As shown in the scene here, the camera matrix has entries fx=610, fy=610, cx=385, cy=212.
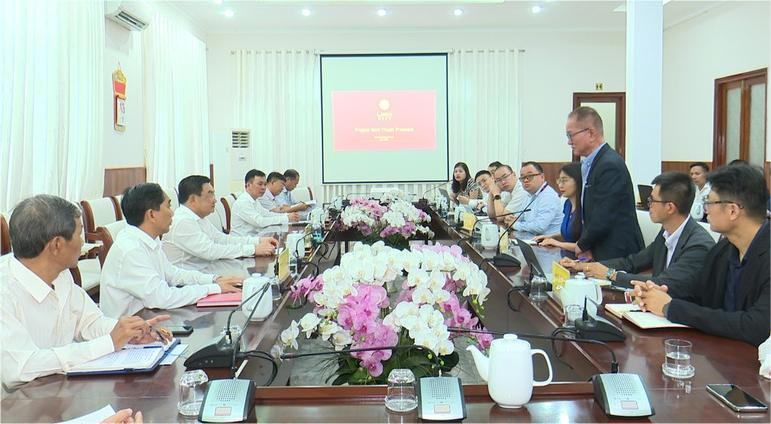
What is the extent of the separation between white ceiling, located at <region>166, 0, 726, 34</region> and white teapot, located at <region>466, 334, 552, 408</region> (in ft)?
22.2

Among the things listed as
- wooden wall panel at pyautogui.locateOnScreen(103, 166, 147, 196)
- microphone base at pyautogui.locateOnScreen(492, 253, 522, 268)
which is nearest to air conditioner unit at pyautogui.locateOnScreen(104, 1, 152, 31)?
wooden wall panel at pyautogui.locateOnScreen(103, 166, 147, 196)

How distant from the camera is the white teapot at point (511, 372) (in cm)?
119

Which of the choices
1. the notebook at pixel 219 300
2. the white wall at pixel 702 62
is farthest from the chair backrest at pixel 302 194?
the notebook at pixel 219 300

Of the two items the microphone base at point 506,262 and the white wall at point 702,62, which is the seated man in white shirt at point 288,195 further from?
the white wall at point 702,62

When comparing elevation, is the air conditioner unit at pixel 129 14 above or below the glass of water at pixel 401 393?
above

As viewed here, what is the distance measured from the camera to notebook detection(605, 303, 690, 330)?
5.65ft

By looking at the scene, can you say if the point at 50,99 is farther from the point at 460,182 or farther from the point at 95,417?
the point at 460,182

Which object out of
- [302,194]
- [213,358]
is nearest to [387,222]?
[213,358]

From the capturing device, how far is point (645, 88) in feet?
18.5

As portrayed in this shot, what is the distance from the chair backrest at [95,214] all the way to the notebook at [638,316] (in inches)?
150

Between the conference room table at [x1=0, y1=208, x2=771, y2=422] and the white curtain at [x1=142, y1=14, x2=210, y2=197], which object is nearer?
the conference room table at [x1=0, y1=208, x2=771, y2=422]

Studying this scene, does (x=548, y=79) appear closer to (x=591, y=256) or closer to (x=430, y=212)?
(x=430, y=212)

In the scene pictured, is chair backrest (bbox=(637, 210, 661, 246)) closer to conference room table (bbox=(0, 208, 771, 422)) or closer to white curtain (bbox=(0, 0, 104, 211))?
conference room table (bbox=(0, 208, 771, 422))

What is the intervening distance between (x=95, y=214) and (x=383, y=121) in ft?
16.7
